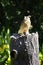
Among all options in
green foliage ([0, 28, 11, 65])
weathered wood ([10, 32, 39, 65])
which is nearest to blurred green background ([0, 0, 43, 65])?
green foliage ([0, 28, 11, 65])

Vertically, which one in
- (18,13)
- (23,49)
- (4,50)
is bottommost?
(18,13)

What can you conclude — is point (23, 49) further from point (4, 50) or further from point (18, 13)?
point (18, 13)

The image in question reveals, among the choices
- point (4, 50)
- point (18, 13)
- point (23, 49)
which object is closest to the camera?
point (23, 49)

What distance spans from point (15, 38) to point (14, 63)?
0.28 metres

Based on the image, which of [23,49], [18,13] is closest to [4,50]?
[23,49]

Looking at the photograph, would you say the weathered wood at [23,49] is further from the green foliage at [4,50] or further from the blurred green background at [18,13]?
the blurred green background at [18,13]

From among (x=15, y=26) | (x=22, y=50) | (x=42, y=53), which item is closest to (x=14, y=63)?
(x=22, y=50)

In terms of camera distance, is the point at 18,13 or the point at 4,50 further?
the point at 18,13

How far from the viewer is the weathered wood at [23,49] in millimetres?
3576

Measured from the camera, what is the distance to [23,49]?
3578 mm

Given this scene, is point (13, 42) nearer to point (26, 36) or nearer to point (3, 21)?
point (26, 36)

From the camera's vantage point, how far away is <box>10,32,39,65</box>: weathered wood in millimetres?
3576

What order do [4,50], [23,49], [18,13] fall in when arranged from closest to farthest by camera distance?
1. [23,49]
2. [4,50]
3. [18,13]

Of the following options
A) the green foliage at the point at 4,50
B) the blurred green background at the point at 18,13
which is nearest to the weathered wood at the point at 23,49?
the green foliage at the point at 4,50
